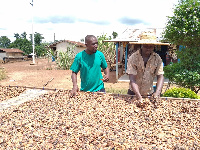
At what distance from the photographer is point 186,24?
393 cm

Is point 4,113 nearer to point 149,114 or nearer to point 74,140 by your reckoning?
point 74,140

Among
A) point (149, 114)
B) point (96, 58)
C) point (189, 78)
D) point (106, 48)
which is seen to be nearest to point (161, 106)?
point (149, 114)

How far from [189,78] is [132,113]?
214 cm

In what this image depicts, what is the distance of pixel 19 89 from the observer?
3.64m

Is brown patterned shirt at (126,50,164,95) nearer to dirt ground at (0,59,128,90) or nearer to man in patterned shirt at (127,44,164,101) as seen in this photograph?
man in patterned shirt at (127,44,164,101)

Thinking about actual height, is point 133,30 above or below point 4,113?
above

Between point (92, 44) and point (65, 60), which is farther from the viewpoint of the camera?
point (65, 60)

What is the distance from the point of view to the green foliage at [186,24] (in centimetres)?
387

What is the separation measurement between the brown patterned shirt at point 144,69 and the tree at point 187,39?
169 centimetres

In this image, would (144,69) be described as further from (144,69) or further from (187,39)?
(187,39)

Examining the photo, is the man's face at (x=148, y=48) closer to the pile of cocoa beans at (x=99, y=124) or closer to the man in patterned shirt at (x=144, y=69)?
the man in patterned shirt at (x=144, y=69)

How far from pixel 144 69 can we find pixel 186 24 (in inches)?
81.4

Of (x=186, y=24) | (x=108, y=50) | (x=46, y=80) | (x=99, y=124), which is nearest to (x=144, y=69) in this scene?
(x=99, y=124)

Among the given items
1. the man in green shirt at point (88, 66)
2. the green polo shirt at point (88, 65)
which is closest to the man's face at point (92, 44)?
the man in green shirt at point (88, 66)
